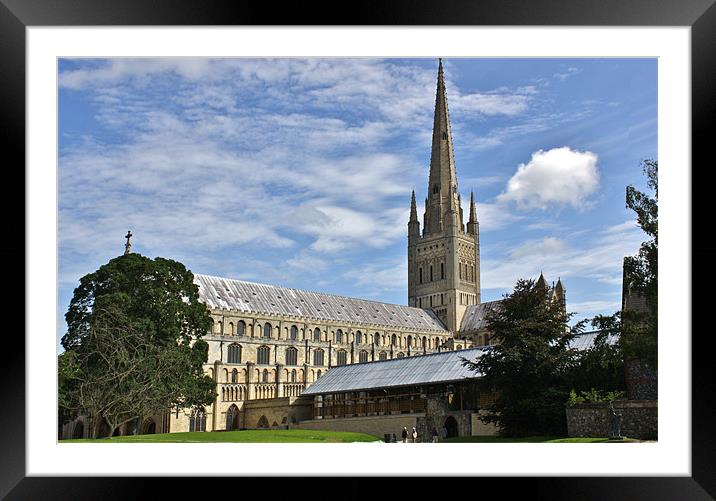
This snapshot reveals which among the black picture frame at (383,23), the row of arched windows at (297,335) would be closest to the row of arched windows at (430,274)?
the row of arched windows at (297,335)

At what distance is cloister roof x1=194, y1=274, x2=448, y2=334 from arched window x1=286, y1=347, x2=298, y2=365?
2763 millimetres

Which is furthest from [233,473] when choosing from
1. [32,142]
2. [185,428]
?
[185,428]

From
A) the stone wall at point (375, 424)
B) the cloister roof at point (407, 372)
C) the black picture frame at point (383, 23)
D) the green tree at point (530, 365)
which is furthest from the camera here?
the stone wall at point (375, 424)

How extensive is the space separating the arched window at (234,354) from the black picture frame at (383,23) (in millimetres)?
45029

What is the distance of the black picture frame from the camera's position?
9969 millimetres

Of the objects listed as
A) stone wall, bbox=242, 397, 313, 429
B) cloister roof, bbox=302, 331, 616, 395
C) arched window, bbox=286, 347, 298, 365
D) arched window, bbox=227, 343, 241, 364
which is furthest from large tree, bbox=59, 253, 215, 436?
arched window, bbox=286, 347, 298, 365

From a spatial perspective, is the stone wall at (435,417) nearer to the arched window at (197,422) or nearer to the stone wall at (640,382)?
the stone wall at (640,382)

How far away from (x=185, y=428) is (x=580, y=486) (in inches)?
1551

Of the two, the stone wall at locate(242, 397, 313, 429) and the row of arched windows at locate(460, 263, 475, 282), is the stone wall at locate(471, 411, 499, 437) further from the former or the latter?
the row of arched windows at locate(460, 263, 475, 282)

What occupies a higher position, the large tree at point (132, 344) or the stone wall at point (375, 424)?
the large tree at point (132, 344)

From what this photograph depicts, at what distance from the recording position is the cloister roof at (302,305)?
5672cm

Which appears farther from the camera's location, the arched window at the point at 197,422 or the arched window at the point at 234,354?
the arched window at the point at 234,354

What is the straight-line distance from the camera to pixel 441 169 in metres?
88.8

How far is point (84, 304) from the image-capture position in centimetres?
3484
